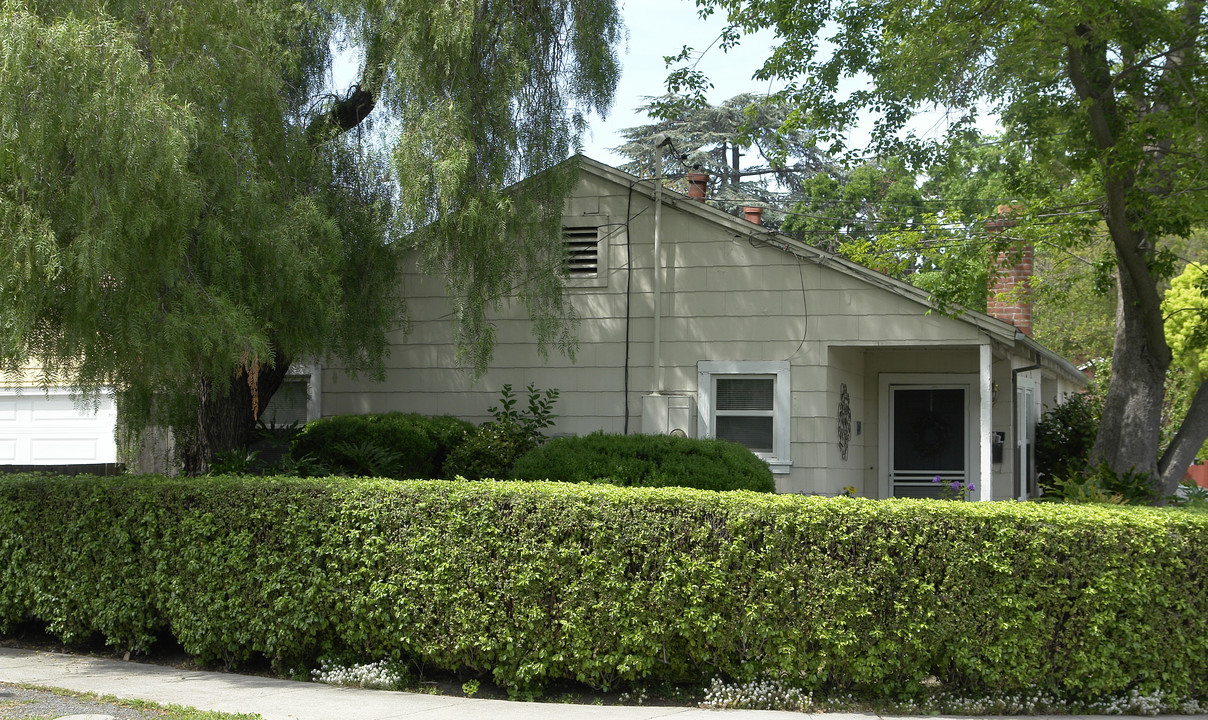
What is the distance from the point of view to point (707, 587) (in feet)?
22.5

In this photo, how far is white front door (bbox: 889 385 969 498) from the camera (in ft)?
46.0

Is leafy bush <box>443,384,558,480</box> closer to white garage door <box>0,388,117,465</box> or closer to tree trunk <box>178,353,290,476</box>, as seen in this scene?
tree trunk <box>178,353,290,476</box>

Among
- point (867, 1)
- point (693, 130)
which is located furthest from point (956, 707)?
point (693, 130)

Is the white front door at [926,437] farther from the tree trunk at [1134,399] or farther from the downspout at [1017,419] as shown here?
the tree trunk at [1134,399]

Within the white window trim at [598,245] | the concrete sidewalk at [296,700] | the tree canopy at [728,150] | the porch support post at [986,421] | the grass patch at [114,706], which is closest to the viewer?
the grass patch at [114,706]

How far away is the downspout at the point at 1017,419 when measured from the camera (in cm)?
1381

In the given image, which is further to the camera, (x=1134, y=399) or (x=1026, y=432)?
(x=1026, y=432)

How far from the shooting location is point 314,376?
1344 cm

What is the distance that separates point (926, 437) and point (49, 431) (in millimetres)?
13896

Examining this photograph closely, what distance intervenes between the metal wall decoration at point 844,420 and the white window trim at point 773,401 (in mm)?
926

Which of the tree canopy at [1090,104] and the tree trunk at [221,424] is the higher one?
the tree canopy at [1090,104]

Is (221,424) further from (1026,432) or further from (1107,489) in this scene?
(1026,432)

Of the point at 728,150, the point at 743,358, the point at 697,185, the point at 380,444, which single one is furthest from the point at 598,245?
the point at 728,150

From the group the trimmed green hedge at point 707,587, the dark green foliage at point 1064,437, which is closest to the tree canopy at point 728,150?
the dark green foliage at point 1064,437
